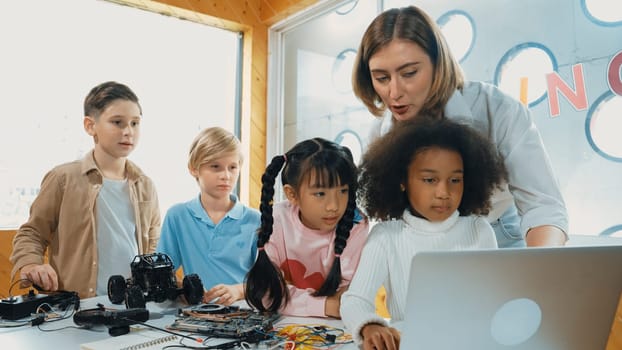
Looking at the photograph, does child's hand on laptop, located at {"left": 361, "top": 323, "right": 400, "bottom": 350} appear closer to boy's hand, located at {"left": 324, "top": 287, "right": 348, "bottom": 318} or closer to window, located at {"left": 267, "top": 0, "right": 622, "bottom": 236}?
boy's hand, located at {"left": 324, "top": 287, "right": 348, "bottom": 318}

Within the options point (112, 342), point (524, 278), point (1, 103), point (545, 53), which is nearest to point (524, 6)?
point (545, 53)

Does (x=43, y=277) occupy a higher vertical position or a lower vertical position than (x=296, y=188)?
lower

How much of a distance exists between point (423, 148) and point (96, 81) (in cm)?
254

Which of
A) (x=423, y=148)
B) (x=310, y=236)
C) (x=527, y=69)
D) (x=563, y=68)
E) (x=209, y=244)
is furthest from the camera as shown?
(x=527, y=69)

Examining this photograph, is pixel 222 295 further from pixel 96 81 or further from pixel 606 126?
pixel 96 81

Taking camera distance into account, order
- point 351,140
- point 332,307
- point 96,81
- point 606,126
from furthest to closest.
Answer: point 96,81, point 351,140, point 606,126, point 332,307

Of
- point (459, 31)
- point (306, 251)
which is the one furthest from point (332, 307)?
point (459, 31)

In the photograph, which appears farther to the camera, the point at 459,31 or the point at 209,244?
the point at 459,31

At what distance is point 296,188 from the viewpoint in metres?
1.15

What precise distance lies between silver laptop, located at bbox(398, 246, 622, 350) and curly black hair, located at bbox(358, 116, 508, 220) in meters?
0.35

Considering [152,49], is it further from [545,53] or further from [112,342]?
[112,342]

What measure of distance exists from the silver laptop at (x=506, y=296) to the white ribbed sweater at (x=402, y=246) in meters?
0.31

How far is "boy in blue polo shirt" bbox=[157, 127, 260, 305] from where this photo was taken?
156 centimetres

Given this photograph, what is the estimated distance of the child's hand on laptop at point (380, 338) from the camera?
76cm
